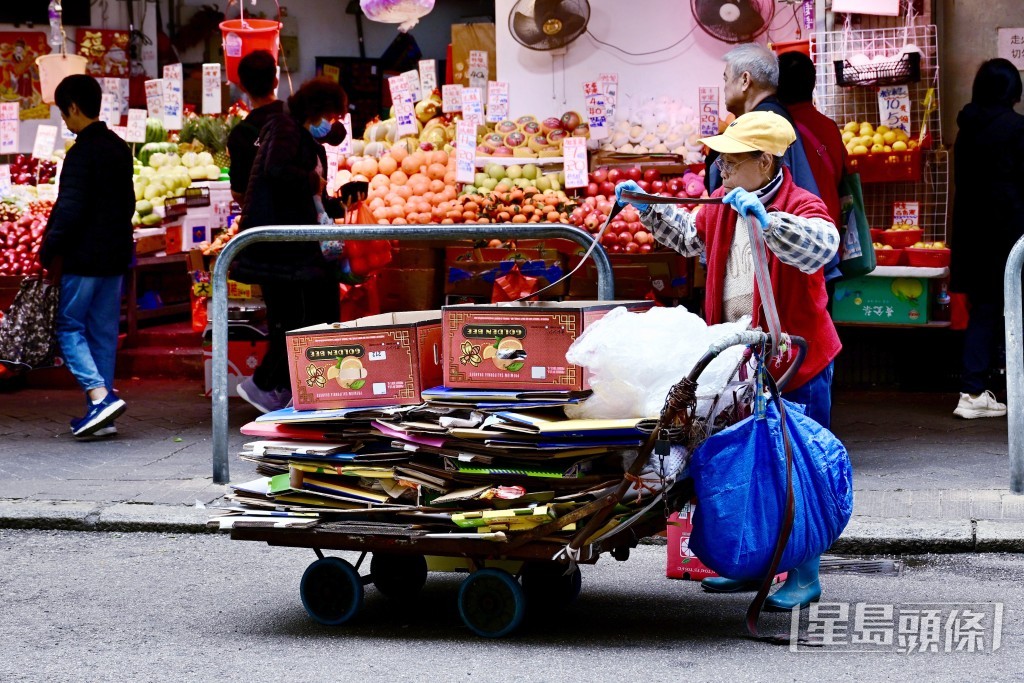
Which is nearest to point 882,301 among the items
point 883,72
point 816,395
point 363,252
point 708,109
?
point 883,72

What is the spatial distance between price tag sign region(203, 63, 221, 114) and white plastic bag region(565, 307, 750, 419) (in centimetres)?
805

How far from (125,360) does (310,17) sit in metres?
6.36

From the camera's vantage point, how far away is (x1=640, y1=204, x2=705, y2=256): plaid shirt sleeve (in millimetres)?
5043

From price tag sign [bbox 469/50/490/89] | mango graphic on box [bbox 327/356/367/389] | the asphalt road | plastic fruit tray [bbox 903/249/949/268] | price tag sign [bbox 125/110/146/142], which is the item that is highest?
price tag sign [bbox 469/50/490/89]

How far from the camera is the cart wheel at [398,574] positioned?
5.09 m

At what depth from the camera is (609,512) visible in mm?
4359

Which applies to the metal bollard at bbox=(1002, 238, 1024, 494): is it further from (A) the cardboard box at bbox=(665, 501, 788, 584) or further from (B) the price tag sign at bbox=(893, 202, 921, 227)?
(B) the price tag sign at bbox=(893, 202, 921, 227)

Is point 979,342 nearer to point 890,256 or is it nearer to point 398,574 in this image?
point 890,256

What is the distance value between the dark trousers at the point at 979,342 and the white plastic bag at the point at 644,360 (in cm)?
420

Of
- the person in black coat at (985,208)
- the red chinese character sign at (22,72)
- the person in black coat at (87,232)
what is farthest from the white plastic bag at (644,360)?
the red chinese character sign at (22,72)

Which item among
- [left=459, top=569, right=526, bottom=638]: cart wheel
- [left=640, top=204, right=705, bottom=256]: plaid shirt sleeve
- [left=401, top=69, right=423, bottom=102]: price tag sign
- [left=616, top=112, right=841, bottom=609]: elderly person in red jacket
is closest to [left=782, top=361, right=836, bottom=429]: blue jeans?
[left=616, top=112, right=841, bottom=609]: elderly person in red jacket

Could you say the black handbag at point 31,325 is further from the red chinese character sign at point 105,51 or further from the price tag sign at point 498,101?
the red chinese character sign at point 105,51

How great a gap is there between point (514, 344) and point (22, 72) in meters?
10.3

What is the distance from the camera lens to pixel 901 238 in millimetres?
8758
